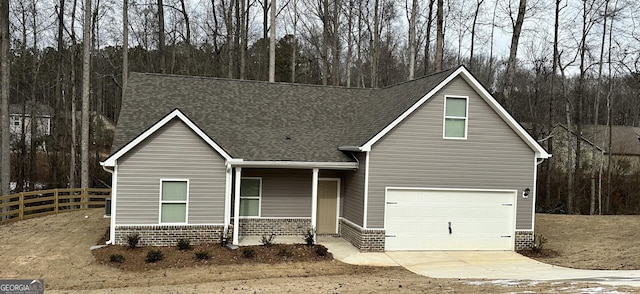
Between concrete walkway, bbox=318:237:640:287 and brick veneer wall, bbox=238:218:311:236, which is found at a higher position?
brick veneer wall, bbox=238:218:311:236

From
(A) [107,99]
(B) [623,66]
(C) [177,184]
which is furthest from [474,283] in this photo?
(A) [107,99]

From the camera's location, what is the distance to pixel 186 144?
1501 cm

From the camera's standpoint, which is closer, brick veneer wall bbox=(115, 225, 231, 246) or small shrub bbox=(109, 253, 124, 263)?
small shrub bbox=(109, 253, 124, 263)

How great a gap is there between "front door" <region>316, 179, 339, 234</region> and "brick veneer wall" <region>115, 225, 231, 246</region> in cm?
374

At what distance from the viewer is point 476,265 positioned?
14.1 metres

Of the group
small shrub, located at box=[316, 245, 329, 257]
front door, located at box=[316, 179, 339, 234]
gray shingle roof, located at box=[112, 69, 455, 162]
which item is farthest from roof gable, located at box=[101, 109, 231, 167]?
front door, located at box=[316, 179, 339, 234]

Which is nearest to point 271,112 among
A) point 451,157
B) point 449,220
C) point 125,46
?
point 451,157

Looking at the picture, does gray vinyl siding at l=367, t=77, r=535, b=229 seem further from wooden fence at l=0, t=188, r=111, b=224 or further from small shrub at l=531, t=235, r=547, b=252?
wooden fence at l=0, t=188, r=111, b=224

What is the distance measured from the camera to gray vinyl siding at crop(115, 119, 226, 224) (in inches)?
575

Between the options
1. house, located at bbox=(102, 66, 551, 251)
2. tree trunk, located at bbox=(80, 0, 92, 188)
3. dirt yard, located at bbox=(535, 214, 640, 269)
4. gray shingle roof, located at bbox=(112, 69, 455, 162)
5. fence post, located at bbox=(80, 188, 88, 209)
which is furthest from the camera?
fence post, located at bbox=(80, 188, 88, 209)

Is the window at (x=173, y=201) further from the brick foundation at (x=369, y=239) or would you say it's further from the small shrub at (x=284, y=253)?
the brick foundation at (x=369, y=239)

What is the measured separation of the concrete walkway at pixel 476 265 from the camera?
12.0 meters

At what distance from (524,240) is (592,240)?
10.9 ft

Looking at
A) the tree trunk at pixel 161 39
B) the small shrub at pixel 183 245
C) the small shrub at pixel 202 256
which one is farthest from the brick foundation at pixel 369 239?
the tree trunk at pixel 161 39
